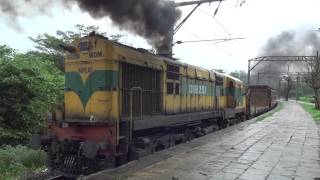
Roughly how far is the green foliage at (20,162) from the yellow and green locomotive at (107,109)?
130 centimetres

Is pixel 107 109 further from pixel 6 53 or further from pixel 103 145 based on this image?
pixel 6 53

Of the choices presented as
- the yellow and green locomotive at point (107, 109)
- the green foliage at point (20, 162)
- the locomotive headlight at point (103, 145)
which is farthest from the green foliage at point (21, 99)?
the locomotive headlight at point (103, 145)

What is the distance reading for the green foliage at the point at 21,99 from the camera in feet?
54.0

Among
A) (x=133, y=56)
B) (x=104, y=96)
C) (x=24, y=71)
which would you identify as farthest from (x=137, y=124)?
(x=24, y=71)

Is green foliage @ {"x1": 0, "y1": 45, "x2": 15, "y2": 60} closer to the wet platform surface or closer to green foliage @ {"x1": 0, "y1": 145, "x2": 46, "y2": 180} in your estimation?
green foliage @ {"x1": 0, "y1": 145, "x2": 46, "y2": 180}

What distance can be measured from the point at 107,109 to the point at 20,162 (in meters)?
4.11

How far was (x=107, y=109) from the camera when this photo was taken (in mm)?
10406

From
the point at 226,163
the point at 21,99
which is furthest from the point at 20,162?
the point at 226,163

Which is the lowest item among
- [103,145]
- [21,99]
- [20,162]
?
[20,162]

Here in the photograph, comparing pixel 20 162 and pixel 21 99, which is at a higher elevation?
pixel 21 99

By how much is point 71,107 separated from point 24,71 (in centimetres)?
733

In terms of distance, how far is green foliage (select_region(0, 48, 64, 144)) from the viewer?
1647 centimetres

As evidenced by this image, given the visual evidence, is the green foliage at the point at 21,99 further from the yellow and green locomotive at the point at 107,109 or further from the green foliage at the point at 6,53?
the yellow and green locomotive at the point at 107,109

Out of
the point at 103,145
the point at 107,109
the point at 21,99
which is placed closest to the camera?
the point at 103,145
